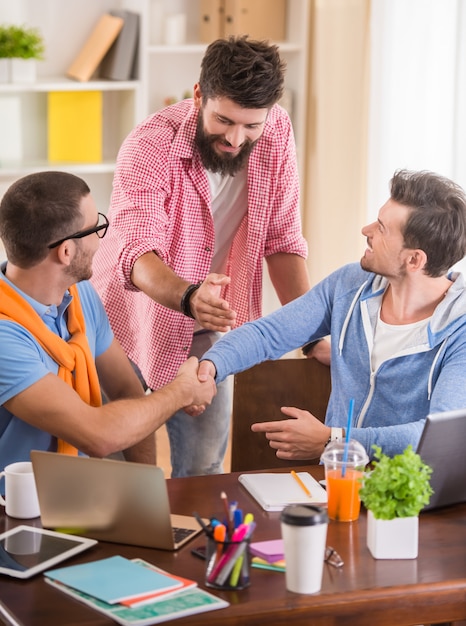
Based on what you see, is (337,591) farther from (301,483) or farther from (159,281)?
(159,281)

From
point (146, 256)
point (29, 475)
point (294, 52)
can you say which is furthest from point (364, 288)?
point (294, 52)

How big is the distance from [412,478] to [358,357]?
2.49 ft

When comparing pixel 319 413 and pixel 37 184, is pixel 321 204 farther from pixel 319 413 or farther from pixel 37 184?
Result: pixel 37 184

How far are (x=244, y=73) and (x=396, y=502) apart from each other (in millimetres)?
1232

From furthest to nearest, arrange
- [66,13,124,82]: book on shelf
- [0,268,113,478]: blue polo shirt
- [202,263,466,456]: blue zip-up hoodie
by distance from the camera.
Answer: [66,13,124,82]: book on shelf, [202,263,466,456]: blue zip-up hoodie, [0,268,113,478]: blue polo shirt

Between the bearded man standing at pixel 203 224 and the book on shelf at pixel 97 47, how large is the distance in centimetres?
155

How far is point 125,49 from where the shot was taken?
14.3 ft

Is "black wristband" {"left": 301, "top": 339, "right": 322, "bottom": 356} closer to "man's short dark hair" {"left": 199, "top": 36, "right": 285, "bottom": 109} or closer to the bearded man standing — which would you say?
the bearded man standing

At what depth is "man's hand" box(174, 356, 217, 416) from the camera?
94.0 inches

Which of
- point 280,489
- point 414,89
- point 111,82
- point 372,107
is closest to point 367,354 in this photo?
point 280,489

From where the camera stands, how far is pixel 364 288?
8.18 ft

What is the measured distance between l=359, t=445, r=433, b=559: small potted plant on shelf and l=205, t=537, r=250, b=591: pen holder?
238 mm

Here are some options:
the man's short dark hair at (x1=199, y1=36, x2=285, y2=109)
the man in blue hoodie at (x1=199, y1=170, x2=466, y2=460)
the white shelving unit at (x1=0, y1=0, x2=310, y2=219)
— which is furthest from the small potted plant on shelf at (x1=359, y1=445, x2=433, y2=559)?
the white shelving unit at (x1=0, y1=0, x2=310, y2=219)

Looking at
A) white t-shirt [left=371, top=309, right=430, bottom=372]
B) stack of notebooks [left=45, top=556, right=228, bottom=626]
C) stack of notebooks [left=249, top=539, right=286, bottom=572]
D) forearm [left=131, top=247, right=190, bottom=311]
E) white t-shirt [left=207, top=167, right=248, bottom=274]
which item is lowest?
stack of notebooks [left=249, top=539, right=286, bottom=572]
